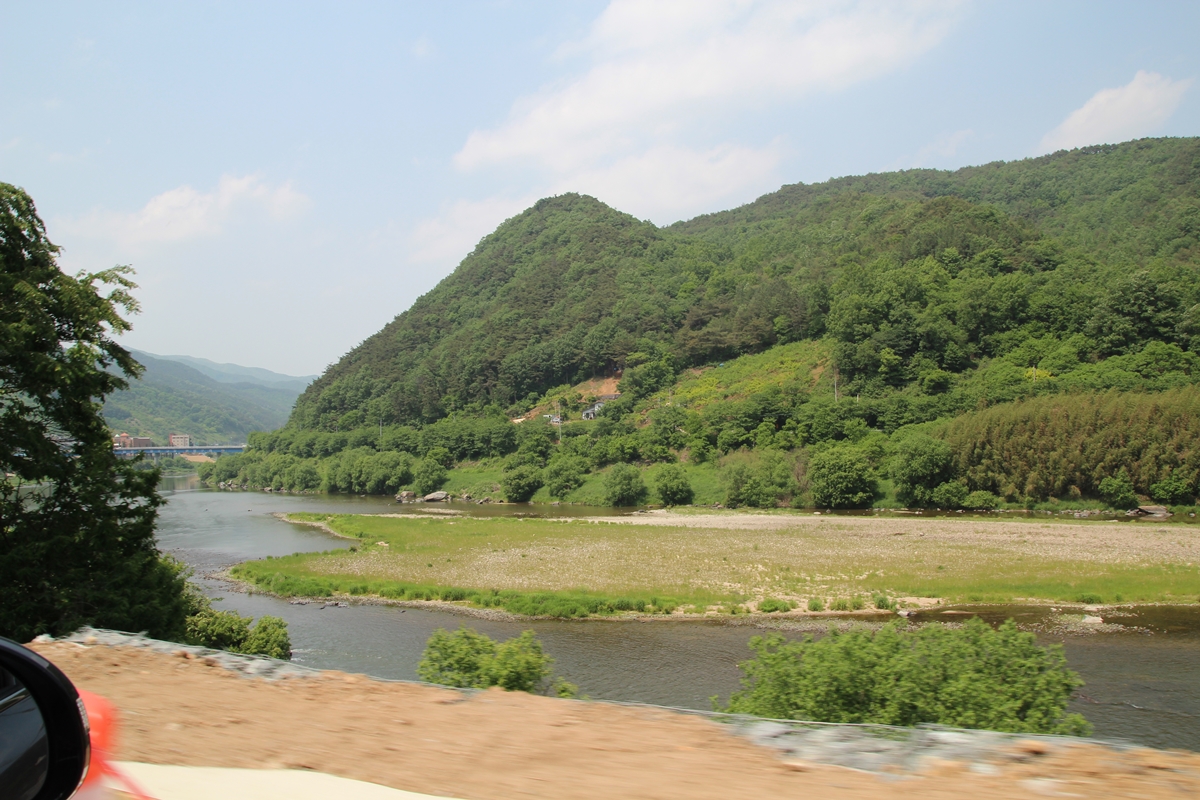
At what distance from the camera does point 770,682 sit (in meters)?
11.2

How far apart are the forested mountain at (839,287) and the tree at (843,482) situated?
888 inches

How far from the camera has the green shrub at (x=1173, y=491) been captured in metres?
50.3

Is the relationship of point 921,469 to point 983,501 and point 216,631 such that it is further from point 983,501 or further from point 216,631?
point 216,631

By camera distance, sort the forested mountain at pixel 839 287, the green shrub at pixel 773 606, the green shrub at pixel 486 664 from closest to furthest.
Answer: the green shrub at pixel 486 664, the green shrub at pixel 773 606, the forested mountain at pixel 839 287

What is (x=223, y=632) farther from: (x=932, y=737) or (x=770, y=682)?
(x=932, y=737)

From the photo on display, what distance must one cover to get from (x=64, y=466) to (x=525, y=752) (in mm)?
14164

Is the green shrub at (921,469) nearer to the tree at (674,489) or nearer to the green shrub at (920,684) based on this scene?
the tree at (674,489)

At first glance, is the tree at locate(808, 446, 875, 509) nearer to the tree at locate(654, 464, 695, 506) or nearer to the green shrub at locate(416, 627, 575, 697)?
the tree at locate(654, 464, 695, 506)

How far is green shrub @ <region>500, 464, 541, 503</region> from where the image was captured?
76.9 metres

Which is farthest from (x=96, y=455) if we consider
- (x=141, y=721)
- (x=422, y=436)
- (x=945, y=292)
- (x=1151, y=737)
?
(x=945, y=292)

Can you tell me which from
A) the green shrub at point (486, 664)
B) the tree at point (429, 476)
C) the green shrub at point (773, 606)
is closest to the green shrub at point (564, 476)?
the tree at point (429, 476)

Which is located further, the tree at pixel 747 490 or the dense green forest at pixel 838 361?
the tree at pixel 747 490

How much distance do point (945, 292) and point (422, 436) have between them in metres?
70.0

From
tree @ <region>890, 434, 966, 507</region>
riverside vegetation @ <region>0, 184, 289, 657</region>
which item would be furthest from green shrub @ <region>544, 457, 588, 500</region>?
riverside vegetation @ <region>0, 184, 289, 657</region>
